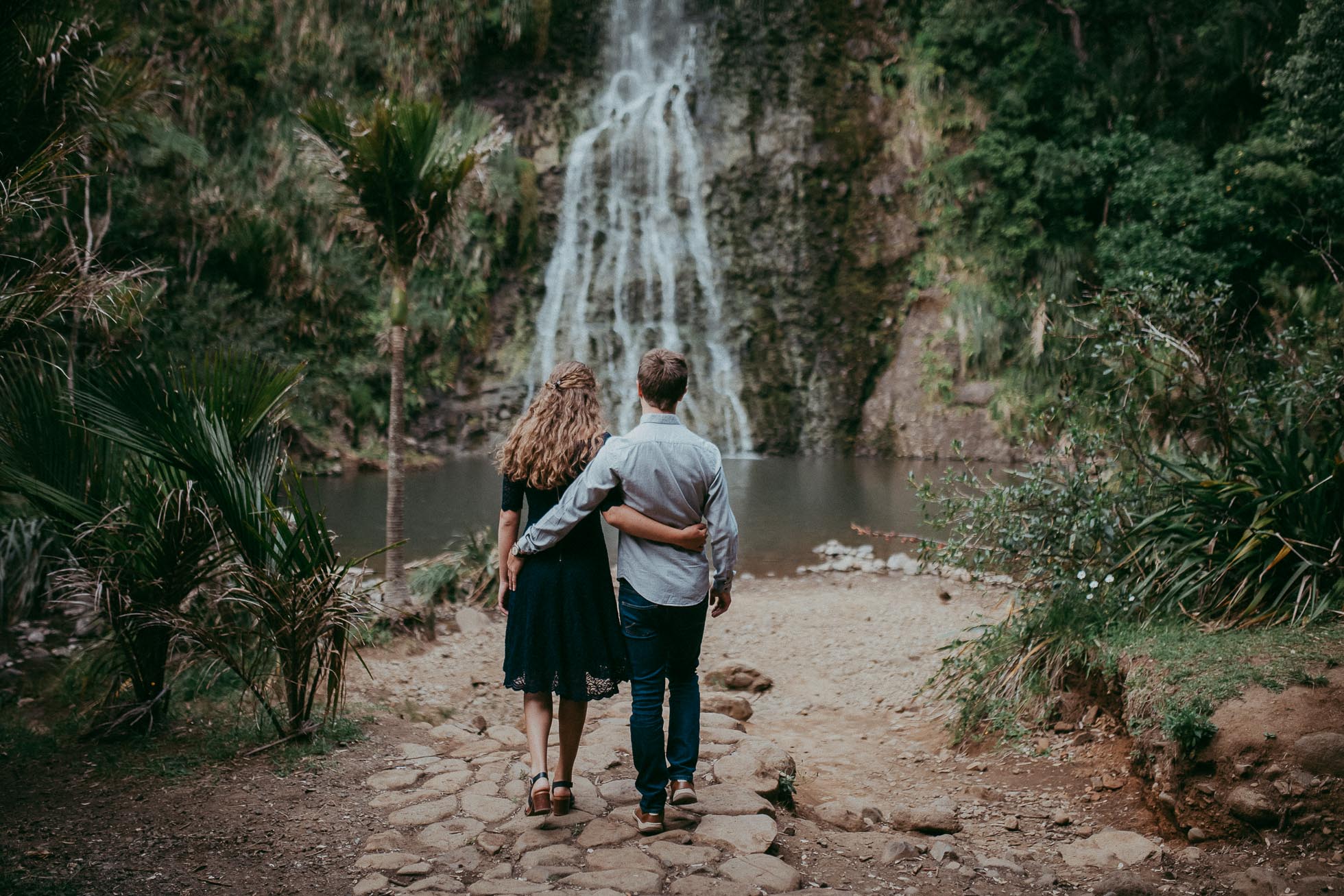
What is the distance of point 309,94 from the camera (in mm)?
20922

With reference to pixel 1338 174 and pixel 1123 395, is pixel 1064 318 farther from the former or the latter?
pixel 1123 395

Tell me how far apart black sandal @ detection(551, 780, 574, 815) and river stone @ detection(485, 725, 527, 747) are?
101 cm

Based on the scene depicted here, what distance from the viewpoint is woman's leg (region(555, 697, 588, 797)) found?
3.38 meters

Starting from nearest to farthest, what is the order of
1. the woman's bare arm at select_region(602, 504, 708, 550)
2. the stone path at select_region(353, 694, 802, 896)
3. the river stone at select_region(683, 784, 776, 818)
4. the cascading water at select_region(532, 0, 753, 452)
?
the stone path at select_region(353, 694, 802, 896), the woman's bare arm at select_region(602, 504, 708, 550), the river stone at select_region(683, 784, 776, 818), the cascading water at select_region(532, 0, 753, 452)

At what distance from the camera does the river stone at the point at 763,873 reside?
2965 mm

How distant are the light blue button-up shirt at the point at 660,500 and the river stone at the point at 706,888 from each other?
35.8 inches

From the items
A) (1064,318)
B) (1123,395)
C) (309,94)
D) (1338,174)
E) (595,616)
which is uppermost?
(309,94)

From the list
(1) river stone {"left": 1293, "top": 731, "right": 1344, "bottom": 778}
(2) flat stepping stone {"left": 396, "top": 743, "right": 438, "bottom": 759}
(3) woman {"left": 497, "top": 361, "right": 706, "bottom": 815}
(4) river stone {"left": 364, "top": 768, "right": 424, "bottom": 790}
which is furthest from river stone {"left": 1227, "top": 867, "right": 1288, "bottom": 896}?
(2) flat stepping stone {"left": 396, "top": 743, "right": 438, "bottom": 759}

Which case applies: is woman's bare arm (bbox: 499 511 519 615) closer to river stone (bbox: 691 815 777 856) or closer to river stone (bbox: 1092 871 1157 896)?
river stone (bbox: 691 815 777 856)

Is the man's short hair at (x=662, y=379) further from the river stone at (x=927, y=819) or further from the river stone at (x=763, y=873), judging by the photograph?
the river stone at (x=927, y=819)

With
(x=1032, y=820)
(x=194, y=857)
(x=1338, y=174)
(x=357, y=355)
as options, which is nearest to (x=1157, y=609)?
(x=1032, y=820)

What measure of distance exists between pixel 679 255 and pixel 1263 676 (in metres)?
20.5

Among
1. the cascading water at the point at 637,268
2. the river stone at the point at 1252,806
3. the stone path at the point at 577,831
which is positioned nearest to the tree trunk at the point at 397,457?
the stone path at the point at 577,831

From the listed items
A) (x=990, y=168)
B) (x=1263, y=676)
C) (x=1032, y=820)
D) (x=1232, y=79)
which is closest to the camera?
(x=1263, y=676)
